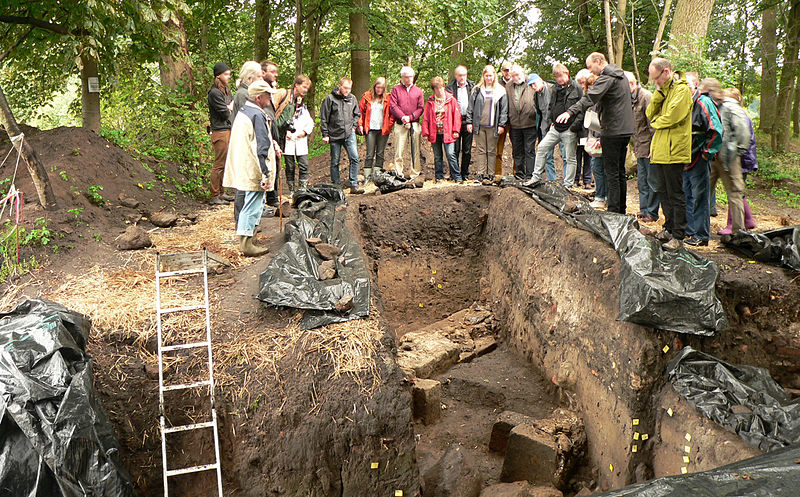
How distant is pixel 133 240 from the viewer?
6395 mm

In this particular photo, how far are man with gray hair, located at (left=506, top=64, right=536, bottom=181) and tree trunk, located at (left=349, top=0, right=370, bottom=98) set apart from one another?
16.6 feet

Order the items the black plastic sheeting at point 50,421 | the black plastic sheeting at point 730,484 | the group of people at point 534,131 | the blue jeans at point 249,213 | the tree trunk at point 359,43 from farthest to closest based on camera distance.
Result: the tree trunk at point 359,43
the blue jeans at point 249,213
the group of people at point 534,131
the black plastic sheeting at point 50,421
the black plastic sheeting at point 730,484

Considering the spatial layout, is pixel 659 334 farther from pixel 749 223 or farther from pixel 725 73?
pixel 725 73

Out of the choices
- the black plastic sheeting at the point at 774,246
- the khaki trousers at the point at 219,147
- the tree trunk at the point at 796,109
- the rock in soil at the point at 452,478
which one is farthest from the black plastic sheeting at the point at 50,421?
the tree trunk at the point at 796,109

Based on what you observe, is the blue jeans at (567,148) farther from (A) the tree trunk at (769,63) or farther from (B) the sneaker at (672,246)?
(A) the tree trunk at (769,63)

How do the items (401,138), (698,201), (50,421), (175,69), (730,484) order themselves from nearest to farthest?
(730,484) < (50,421) < (698,201) < (401,138) < (175,69)

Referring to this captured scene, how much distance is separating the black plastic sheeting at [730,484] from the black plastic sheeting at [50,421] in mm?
3260

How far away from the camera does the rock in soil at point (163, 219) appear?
7.35 metres

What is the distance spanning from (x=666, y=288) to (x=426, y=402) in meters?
2.92

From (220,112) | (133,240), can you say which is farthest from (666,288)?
(220,112)

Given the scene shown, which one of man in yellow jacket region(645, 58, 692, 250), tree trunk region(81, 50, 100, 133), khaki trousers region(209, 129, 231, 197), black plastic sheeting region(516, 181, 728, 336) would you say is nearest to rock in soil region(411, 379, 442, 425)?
black plastic sheeting region(516, 181, 728, 336)

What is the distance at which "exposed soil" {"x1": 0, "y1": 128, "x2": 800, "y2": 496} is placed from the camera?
463 centimetres

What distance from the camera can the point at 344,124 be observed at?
8953mm

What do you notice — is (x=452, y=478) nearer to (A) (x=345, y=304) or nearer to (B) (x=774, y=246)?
(A) (x=345, y=304)
